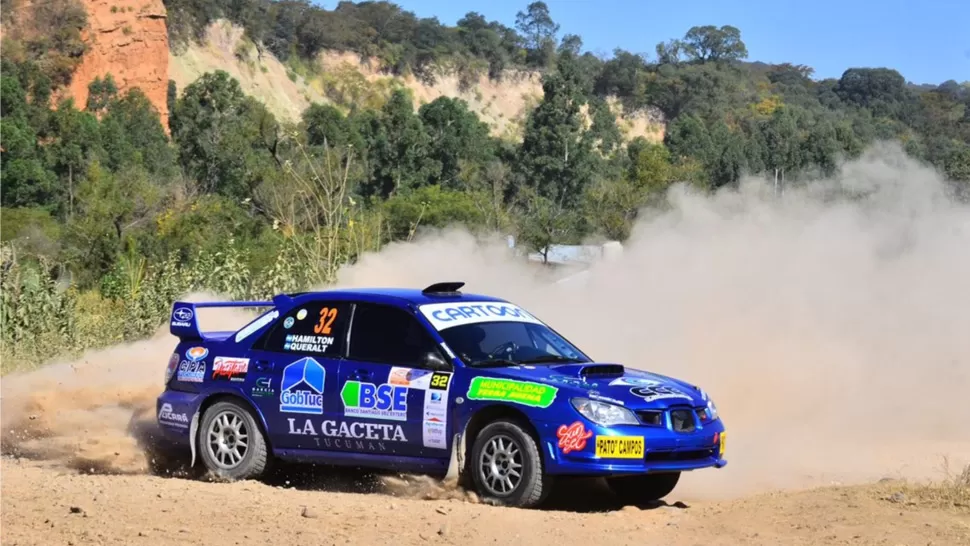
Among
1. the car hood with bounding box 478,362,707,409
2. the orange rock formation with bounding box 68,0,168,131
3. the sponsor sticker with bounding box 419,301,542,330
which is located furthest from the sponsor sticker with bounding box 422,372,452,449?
the orange rock formation with bounding box 68,0,168,131

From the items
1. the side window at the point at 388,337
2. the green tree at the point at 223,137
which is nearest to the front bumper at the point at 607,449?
the side window at the point at 388,337

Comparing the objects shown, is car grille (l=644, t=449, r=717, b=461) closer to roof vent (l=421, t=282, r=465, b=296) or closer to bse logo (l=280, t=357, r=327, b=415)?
roof vent (l=421, t=282, r=465, b=296)

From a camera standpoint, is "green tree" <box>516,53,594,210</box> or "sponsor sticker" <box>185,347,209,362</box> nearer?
"sponsor sticker" <box>185,347,209,362</box>

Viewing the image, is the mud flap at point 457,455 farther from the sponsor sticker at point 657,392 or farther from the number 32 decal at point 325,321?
the number 32 decal at point 325,321

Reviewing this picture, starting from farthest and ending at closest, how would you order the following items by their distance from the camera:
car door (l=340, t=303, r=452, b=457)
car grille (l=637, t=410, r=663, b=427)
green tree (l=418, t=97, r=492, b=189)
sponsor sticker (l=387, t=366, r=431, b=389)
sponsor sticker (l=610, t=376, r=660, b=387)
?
green tree (l=418, t=97, r=492, b=189) → sponsor sticker (l=387, t=366, r=431, b=389) → car door (l=340, t=303, r=452, b=457) → sponsor sticker (l=610, t=376, r=660, b=387) → car grille (l=637, t=410, r=663, b=427)

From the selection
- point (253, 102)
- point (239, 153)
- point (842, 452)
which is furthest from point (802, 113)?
point (842, 452)

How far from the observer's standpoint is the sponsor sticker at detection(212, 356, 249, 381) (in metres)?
9.96

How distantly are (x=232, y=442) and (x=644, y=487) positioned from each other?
10.5ft

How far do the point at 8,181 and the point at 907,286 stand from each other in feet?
170

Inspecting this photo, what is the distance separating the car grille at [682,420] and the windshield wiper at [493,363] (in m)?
1.22

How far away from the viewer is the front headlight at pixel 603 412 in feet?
27.8

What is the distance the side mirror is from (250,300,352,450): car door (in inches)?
29.8

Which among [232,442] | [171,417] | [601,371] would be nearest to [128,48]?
[171,417]

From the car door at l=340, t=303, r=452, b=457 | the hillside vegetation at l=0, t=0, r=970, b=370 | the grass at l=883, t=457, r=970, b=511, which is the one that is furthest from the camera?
the hillside vegetation at l=0, t=0, r=970, b=370
